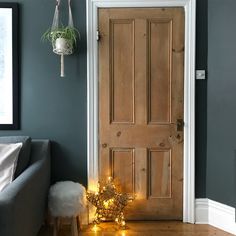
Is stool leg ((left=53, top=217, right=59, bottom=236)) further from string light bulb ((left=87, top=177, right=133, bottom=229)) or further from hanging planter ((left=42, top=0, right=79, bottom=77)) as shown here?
hanging planter ((left=42, top=0, right=79, bottom=77))

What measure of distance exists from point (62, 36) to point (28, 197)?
141cm

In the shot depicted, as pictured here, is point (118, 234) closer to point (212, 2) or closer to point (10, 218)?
point (10, 218)

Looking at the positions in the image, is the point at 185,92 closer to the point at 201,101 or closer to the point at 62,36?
the point at 201,101

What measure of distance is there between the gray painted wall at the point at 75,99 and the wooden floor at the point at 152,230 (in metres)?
0.29

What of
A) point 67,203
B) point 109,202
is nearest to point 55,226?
point 67,203

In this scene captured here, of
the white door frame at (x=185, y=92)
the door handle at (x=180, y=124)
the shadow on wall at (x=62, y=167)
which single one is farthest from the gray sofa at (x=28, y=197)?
the door handle at (x=180, y=124)

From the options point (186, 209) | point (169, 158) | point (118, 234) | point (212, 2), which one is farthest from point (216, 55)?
point (118, 234)

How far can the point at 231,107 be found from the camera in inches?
A: 114

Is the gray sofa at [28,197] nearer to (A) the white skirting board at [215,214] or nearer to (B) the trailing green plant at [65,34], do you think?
(B) the trailing green plant at [65,34]

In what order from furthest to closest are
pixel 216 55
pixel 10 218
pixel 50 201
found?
pixel 216 55
pixel 50 201
pixel 10 218

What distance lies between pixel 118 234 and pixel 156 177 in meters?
0.63

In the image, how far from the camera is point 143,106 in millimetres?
3090

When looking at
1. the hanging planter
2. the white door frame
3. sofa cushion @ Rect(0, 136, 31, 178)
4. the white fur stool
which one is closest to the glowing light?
the white fur stool

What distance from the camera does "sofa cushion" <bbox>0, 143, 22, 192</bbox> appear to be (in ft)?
7.92
